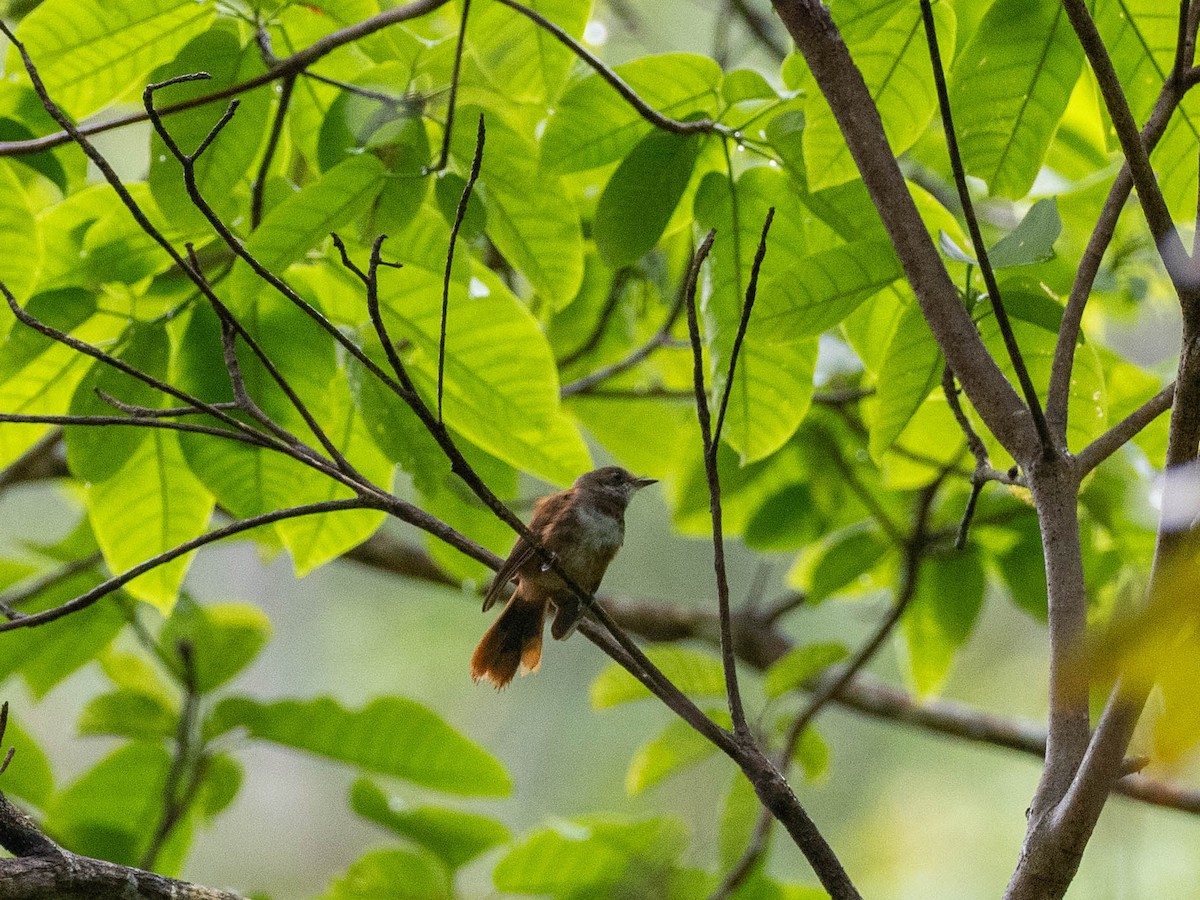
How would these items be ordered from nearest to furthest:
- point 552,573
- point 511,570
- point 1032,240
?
1. point 1032,240
2. point 511,570
3. point 552,573

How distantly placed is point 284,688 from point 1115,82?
10728 mm

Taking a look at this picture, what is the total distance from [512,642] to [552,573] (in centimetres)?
19

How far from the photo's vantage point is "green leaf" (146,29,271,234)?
1.71m

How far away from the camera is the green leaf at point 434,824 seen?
8.54 ft

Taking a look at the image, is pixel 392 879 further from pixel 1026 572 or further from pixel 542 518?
pixel 1026 572

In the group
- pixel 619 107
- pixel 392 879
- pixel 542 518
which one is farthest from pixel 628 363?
pixel 392 879

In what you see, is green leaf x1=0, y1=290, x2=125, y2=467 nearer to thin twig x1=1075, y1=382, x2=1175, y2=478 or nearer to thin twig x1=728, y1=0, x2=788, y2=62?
thin twig x1=1075, y1=382, x2=1175, y2=478

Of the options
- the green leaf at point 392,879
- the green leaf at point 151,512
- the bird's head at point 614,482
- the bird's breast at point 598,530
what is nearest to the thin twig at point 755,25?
the bird's head at point 614,482

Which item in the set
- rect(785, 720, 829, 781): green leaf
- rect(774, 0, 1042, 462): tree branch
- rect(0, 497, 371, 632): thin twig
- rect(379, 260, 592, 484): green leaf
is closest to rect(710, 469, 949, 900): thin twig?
rect(785, 720, 829, 781): green leaf

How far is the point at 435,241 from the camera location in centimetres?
183

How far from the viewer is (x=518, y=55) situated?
1984 mm

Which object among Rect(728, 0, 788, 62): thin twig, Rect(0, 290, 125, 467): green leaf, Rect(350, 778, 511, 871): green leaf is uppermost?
Rect(728, 0, 788, 62): thin twig

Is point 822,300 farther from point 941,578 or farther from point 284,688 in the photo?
point 284,688

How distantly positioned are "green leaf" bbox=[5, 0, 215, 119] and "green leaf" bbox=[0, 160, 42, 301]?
18cm
